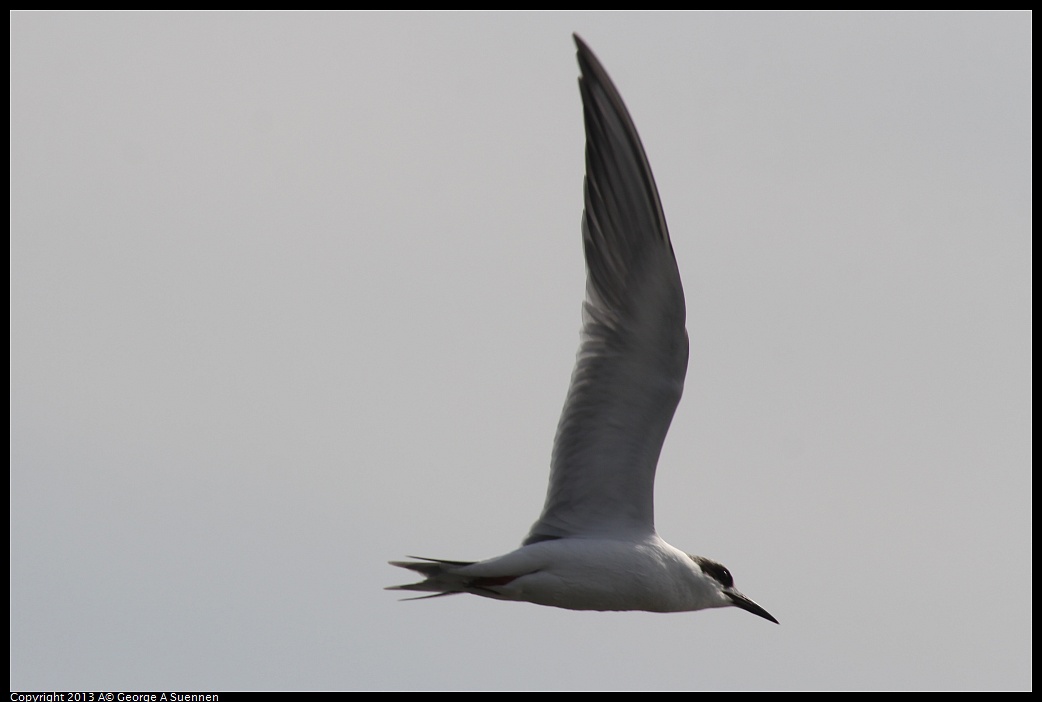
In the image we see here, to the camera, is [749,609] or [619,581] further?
[749,609]

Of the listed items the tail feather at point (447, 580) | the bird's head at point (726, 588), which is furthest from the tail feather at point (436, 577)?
the bird's head at point (726, 588)

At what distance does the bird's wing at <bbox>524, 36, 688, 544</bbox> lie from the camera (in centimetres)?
977

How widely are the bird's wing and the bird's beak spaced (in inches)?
51.8

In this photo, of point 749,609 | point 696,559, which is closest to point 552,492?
point 696,559

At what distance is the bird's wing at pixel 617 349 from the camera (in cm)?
977

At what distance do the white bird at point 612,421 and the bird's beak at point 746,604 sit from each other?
0.83 meters

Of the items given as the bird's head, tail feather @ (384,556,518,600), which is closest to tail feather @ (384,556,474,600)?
tail feather @ (384,556,518,600)

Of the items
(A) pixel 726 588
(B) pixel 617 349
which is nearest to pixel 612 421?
(B) pixel 617 349

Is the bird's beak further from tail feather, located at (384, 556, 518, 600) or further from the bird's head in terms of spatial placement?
tail feather, located at (384, 556, 518, 600)

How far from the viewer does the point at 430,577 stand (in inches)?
393

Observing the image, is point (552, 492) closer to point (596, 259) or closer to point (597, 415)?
point (597, 415)

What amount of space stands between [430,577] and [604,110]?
3.49 meters

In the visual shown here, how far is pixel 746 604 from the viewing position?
11484mm

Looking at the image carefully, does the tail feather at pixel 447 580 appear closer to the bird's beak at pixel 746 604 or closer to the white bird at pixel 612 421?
the white bird at pixel 612 421
